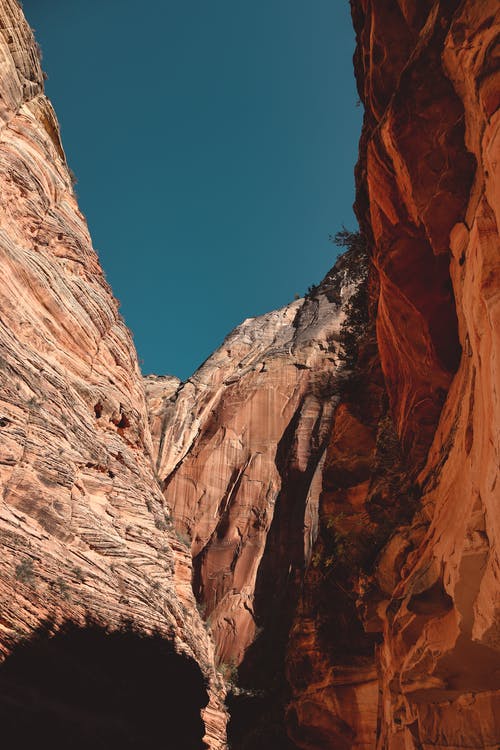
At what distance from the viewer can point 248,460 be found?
31.3m

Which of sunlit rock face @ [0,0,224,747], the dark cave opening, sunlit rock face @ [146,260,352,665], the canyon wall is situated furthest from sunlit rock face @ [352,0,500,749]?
sunlit rock face @ [146,260,352,665]

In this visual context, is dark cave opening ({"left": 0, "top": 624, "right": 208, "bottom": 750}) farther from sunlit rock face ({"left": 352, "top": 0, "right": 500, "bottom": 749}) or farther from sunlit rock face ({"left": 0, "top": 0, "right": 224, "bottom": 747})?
sunlit rock face ({"left": 352, "top": 0, "right": 500, "bottom": 749})

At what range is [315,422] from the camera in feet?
103

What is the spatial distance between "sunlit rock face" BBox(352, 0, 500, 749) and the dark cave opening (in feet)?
17.2

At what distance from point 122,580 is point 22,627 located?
300 centimetres

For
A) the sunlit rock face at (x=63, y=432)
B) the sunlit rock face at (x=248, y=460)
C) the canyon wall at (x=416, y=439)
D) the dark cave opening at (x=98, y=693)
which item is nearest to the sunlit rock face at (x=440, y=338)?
the canyon wall at (x=416, y=439)

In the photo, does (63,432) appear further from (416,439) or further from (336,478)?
(416,439)

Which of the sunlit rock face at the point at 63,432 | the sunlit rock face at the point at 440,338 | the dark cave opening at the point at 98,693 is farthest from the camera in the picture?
the sunlit rock face at the point at 63,432

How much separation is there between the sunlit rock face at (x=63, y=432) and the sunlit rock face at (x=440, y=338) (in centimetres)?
640

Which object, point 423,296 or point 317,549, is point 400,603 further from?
point 317,549

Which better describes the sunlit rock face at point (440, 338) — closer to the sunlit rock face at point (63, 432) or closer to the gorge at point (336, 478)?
the gorge at point (336, 478)

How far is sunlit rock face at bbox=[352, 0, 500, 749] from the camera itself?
4832 mm

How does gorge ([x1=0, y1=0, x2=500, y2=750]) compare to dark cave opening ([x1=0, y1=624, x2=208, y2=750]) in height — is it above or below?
above

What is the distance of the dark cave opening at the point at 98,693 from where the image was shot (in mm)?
8750
